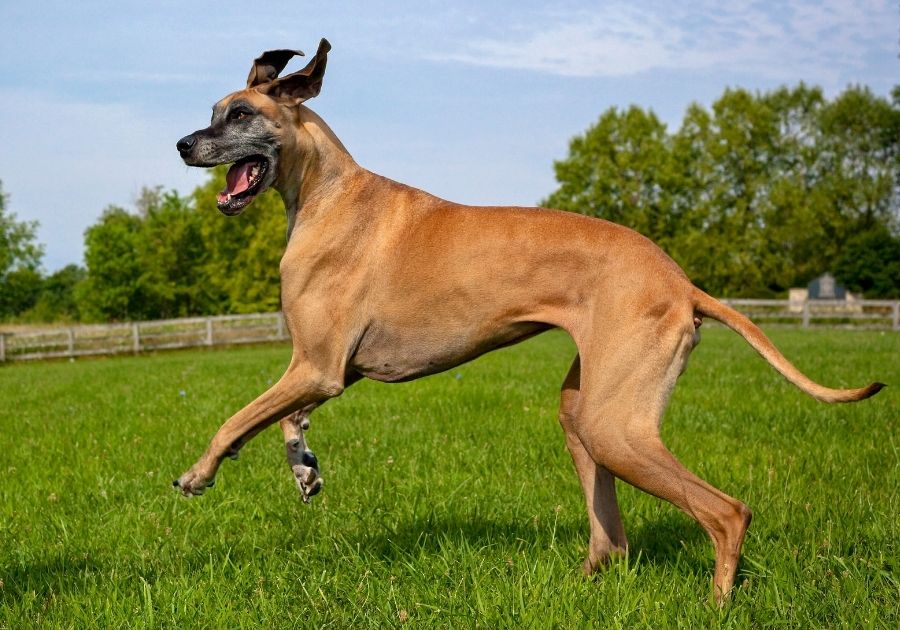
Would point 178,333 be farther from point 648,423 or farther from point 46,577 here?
point 648,423

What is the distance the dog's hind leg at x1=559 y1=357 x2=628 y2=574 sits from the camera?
418cm

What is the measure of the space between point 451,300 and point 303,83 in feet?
4.38

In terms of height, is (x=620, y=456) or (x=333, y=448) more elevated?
(x=620, y=456)

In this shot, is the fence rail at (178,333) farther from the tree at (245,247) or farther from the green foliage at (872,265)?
the green foliage at (872,265)

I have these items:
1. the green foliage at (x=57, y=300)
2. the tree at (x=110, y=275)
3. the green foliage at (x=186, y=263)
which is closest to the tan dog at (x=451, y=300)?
the green foliage at (x=186, y=263)

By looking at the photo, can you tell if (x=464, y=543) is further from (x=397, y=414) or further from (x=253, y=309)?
(x=253, y=309)

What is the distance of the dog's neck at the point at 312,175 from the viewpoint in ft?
13.7

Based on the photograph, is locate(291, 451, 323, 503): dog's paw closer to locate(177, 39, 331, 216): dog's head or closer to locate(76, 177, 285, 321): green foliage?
locate(177, 39, 331, 216): dog's head

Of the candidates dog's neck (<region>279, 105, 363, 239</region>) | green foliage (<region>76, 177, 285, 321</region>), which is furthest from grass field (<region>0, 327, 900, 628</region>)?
green foliage (<region>76, 177, 285, 321</region>)

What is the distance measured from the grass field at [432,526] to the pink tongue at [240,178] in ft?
6.07

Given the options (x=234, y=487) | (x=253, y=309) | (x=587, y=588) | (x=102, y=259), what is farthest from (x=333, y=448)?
(x=102, y=259)

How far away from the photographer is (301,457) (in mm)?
4172

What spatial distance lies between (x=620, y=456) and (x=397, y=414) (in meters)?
5.14

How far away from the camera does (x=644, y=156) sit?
1927 inches
